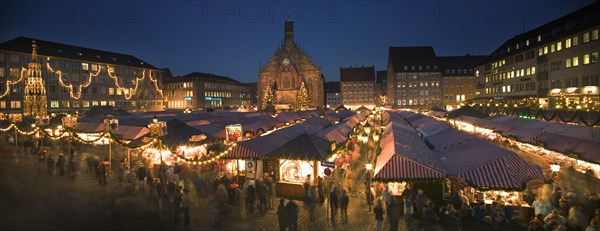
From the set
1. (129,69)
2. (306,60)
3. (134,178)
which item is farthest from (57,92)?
(134,178)

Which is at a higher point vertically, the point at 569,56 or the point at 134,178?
the point at 569,56

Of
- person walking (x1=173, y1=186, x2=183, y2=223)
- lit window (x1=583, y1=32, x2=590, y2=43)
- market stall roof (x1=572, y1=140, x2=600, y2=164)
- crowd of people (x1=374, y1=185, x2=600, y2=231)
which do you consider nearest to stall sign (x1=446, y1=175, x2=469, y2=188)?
crowd of people (x1=374, y1=185, x2=600, y2=231)

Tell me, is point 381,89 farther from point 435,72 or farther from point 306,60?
point 306,60

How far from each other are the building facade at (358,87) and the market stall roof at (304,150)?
84399 millimetres

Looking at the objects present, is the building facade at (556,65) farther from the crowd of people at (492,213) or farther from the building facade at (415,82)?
the building facade at (415,82)

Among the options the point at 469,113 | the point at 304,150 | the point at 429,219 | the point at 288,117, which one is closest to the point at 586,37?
the point at 469,113

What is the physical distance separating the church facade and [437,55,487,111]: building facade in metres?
30.8

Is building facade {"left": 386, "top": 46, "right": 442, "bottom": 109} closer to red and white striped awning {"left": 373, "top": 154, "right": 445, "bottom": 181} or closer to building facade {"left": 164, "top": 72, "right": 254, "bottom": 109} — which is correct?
building facade {"left": 164, "top": 72, "right": 254, "bottom": 109}

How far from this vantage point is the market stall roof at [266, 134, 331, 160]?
1347cm

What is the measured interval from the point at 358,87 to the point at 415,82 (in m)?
16.4

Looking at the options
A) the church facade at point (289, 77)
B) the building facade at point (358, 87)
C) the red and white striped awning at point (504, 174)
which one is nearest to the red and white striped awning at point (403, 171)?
the red and white striped awning at point (504, 174)

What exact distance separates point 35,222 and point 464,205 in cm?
1202

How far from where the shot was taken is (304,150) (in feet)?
45.1

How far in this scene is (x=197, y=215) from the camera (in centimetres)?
1115
